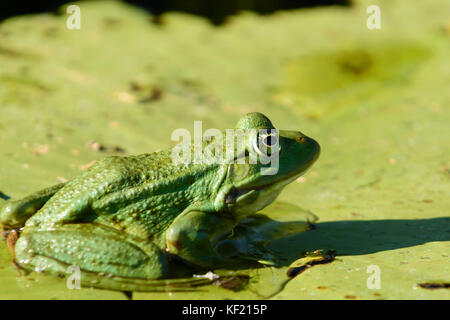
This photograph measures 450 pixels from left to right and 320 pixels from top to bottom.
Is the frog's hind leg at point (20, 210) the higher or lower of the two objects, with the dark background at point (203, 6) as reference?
lower

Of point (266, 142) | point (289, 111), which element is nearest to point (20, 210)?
point (266, 142)

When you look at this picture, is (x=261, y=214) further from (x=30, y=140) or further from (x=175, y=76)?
(x=175, y=76)

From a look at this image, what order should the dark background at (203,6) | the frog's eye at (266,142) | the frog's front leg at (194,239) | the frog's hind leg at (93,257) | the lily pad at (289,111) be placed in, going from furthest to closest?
the dark background at (203,6)
the frog's eye at (266,142)
the lily pad at (289,111)
the frog's front leg at (194,239)
the frog's hind leg at (93,257)

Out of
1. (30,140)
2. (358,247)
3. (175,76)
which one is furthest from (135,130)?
(358,247)

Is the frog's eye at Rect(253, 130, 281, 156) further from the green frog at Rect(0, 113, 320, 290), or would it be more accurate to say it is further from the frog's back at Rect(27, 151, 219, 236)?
the frog's back at Rect(27, 151, 219, 236)

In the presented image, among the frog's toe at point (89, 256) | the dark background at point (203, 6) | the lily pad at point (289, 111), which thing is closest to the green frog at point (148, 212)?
the frog's toe at point (89, 256)

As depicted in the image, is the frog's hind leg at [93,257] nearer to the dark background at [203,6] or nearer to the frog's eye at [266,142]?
the frog's eye at [266,142]

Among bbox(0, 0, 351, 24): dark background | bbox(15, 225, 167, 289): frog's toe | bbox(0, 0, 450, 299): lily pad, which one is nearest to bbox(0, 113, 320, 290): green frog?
bbox(15, 225, 167, 289): frog's toe

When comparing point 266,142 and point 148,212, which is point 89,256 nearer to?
point 148,212
